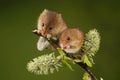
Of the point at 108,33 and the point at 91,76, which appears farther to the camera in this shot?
the point at 108,33

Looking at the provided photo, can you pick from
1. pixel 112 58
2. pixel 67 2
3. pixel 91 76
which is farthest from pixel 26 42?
pixel 91 76

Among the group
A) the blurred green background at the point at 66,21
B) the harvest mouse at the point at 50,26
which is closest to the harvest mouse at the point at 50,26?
the harvest mouse at the point at 50,26

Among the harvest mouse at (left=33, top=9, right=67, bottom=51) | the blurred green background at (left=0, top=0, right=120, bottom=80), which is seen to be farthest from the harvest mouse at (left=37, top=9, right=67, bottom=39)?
the blurred green background at (left=0, top=0, right=120, bottom=80)

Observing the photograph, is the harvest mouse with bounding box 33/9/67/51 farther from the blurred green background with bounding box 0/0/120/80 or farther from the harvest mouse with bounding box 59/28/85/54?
the blurred green background with bounding box 0/0/120/80

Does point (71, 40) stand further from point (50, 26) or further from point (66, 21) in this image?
point (66, 21)

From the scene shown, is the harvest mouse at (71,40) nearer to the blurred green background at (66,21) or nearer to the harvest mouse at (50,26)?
the harvest mouse at (50,26)

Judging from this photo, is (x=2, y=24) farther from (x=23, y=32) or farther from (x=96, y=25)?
(x=96, y=25)
